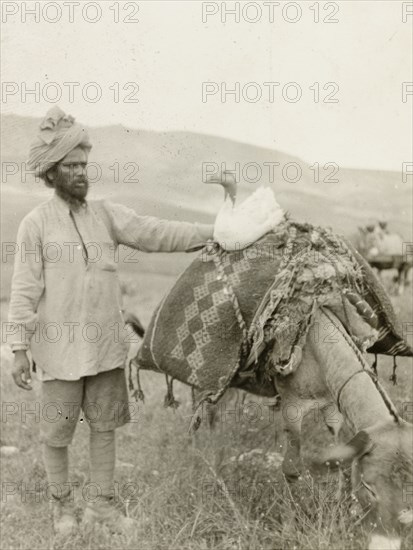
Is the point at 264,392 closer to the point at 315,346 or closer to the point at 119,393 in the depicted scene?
the point at 315,346

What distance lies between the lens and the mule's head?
2.75 metres

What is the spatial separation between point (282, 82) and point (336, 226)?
5.32 feet

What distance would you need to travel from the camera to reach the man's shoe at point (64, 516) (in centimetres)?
399

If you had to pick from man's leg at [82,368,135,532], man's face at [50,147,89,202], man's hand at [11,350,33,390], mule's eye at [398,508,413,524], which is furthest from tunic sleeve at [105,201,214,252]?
mule's eye at [398,508,413,524]

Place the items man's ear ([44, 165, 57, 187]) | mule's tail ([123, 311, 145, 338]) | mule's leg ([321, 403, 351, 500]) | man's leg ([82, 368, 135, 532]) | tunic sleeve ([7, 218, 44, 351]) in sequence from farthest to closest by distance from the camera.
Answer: mule's tail ([123, 311, 145, 338])
man's leg ([82, 368, 135, 532])
man's ear ([44, 165, 57, 187])
tunic sleeve ([7, 218, 44, 351])
mule's leg ([321, 403, 351, 500])

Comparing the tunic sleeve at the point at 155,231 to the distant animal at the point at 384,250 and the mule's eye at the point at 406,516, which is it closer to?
the mule's eye at the point at 406,516

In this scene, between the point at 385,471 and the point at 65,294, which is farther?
the point at 65,294

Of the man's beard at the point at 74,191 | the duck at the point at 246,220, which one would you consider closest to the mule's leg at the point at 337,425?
the duck at the point at 246,220

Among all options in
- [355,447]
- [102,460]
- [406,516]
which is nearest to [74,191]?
[102,460]

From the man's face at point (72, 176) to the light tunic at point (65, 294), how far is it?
83mm

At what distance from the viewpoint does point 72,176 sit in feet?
12.8

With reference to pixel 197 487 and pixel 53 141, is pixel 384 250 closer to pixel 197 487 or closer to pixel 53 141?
pixel 197 487

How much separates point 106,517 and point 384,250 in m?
3.70

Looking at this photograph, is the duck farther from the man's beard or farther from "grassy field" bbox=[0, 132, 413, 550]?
"grassy field" bbox=[0, 132, 413, 550]
